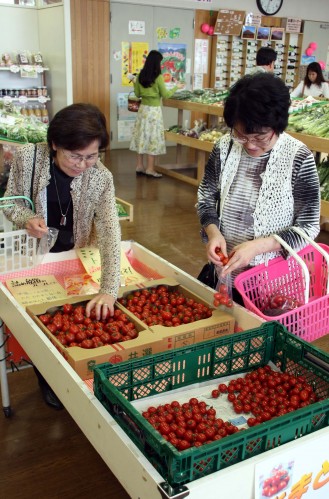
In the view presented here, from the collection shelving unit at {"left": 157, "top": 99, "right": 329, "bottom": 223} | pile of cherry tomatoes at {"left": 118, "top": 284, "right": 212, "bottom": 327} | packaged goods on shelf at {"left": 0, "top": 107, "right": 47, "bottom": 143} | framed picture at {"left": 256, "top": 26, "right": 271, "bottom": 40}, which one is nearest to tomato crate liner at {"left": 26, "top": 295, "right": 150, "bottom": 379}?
pile of cherry tomatoes at {"left": 118, "top": 284, "right": 212, "bottom": 327}

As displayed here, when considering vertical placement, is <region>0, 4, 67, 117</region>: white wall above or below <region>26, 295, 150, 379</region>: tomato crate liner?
above

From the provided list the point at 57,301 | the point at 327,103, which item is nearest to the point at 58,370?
the point at 57,301

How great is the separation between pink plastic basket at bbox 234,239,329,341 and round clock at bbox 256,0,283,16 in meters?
9.37

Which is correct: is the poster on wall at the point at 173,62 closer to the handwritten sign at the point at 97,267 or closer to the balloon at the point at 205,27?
the balloon at the point at 205,27

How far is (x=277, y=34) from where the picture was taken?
10562 mm

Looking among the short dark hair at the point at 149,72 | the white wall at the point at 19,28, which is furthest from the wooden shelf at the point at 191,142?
the white wall at the point at 19,28

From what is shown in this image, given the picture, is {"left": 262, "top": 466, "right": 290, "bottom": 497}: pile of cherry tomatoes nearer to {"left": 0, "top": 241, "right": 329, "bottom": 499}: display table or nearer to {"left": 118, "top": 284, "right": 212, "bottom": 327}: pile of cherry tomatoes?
{"left": 0, "top": 241, "right": 329, "bottom": 499}: display table

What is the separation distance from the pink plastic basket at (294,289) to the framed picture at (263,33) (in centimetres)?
932

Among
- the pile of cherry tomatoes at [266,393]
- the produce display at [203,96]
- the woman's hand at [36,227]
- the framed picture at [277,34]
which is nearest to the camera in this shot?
the pile of cherry tomatoes at [266,393]

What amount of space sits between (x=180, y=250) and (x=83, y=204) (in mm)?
2755

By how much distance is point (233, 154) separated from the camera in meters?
2.06

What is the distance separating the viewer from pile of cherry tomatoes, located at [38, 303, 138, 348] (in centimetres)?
173

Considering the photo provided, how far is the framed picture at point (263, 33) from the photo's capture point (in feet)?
33.8

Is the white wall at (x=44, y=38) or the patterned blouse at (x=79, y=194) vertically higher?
the white wall at (x=44, y=38)
